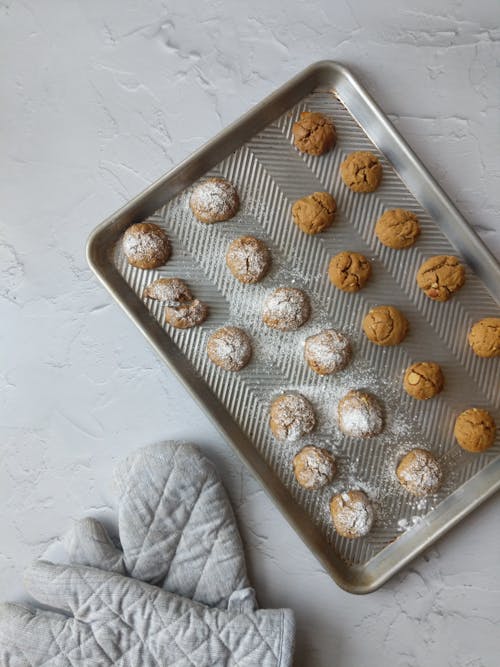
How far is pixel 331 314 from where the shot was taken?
1513 millimetres

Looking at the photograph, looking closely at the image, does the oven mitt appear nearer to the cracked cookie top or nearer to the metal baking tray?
the metal baking tray

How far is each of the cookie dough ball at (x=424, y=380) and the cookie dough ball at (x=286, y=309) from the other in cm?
26

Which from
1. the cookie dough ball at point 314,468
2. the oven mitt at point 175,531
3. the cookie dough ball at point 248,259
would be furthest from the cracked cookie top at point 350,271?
the oven mitt at point 175,531

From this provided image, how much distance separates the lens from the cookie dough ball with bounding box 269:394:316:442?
146cm

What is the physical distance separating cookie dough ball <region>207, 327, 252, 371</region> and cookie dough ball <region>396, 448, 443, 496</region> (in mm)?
418

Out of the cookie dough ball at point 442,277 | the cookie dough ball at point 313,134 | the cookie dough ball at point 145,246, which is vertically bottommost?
the cookie dough ball at point 442,277

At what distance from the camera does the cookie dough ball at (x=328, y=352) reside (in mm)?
1457

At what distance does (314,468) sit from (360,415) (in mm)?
152

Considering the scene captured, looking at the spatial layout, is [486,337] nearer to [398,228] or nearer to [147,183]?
[398,228]

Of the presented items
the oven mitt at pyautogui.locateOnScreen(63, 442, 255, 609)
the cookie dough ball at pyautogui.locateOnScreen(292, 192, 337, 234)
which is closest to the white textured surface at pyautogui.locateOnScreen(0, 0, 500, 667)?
the oven mitt at pyautogui.locateOnScreen(63, 442, 255, 609)

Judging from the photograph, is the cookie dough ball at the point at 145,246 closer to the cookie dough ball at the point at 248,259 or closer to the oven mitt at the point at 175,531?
the cookie dough ball at the point at 248,259

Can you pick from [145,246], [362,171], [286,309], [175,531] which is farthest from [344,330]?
[175,531]

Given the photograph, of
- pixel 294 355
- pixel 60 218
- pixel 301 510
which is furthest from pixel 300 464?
pixel 60 218

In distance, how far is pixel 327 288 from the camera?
151cm
